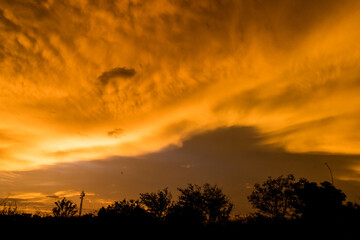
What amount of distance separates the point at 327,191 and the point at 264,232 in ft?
129

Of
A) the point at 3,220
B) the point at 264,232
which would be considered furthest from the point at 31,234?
the point at 264,232

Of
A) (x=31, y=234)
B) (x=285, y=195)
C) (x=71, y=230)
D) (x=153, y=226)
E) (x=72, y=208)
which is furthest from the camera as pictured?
(x=285, y=195)

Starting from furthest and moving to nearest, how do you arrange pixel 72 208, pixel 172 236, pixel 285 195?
pixel 285 195 → pixel 72 208 → pixel 172 236

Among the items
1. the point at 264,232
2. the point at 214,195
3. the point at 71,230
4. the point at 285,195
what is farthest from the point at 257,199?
the point at 71,230

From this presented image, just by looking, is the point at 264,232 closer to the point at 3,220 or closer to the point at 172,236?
the point at 172,236

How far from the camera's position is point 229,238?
54.7 ft

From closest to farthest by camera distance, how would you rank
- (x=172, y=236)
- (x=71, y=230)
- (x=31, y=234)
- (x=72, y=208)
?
(x=31, y=234)
(x=71, y=230)
(x=172, y=236)
(x=72, y=208)

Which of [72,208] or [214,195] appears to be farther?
[214,195]

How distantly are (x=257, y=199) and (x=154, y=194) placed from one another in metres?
26.4

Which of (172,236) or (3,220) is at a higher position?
(3,220)

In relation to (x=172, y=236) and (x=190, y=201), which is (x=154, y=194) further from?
(x=172, y=236)

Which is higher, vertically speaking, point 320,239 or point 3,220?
point 3,220

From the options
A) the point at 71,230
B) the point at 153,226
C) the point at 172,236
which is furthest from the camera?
the point at 153,226

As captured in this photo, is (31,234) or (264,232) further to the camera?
(264,232)
